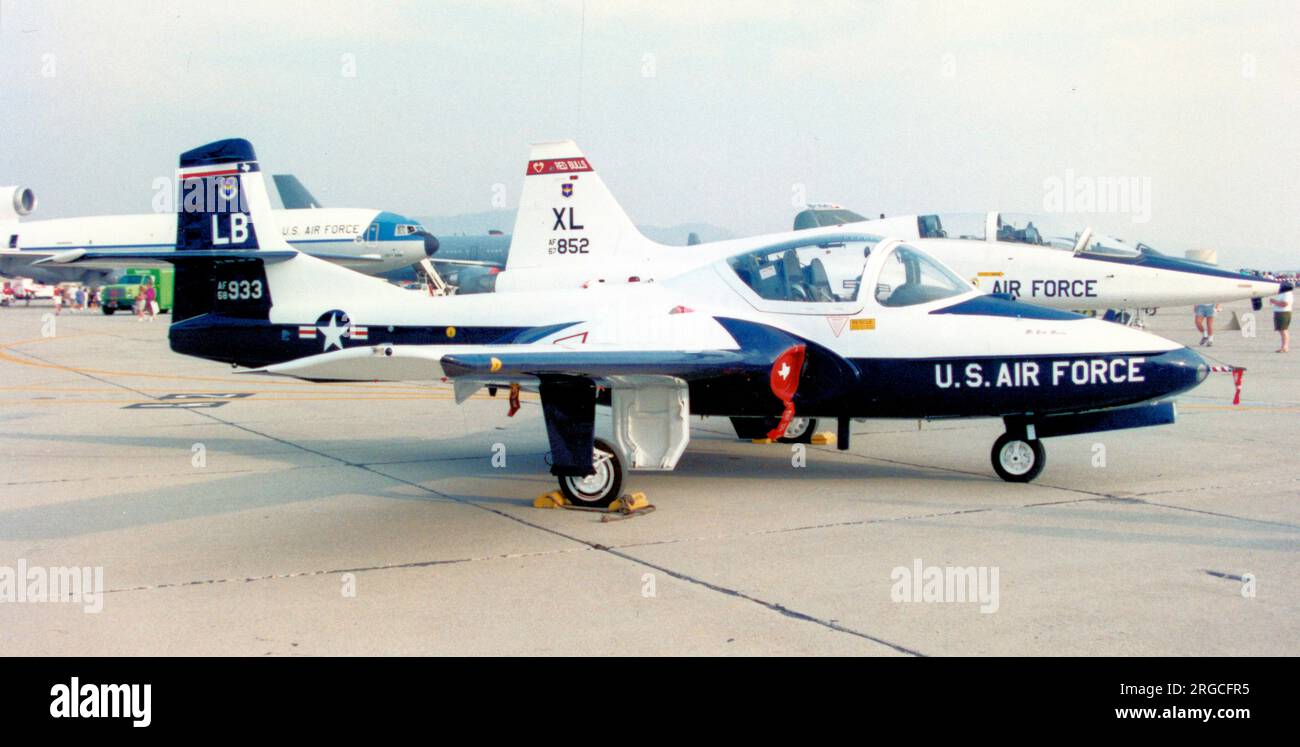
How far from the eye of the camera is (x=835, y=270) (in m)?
8.98

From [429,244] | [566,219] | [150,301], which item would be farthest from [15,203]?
[566,219]

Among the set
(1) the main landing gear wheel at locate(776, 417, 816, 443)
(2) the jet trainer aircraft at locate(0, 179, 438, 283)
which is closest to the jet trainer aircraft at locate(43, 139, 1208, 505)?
(1) the main landing gear wheel at locate(776, 417, 816, 443)

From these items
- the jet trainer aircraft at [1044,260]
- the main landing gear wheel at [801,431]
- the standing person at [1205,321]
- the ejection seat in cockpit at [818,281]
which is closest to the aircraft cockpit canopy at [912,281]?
the ejection seat in cockpit at [818,281]

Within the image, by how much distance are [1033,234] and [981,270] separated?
3.04ft

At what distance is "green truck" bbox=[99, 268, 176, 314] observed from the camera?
1939 inches

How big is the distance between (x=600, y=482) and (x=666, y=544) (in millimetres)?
1295

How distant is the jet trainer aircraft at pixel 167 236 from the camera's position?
1609 inches

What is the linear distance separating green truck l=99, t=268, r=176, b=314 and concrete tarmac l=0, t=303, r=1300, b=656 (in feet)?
125

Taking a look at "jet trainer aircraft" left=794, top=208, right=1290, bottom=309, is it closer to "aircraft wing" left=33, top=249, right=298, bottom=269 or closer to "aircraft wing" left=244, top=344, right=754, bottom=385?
"aircraft wing" left=244, top=344, right=754, bottom=385

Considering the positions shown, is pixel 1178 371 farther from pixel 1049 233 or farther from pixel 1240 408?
pixel 1240 408

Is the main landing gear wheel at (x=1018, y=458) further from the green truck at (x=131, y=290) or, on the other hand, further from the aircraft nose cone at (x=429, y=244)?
the green truck at (x=131, y=290)

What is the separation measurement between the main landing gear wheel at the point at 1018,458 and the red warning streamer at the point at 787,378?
1.99 metres

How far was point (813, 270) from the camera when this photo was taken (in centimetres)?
902
